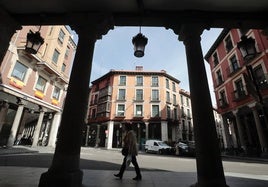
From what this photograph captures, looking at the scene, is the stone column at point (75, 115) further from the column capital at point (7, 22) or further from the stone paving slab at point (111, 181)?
the column capital at point (7, 22)

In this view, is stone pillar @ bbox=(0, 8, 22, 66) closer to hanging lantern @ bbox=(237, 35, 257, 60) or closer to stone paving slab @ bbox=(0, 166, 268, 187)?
stone paving slab @ bbox=(0, 166, 268, 187)

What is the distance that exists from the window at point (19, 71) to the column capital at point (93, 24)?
14814mm

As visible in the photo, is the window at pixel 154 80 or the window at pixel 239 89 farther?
the window at pixel 154 80

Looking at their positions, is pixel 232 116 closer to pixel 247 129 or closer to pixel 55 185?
pixel 247 129

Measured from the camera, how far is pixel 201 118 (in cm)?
320

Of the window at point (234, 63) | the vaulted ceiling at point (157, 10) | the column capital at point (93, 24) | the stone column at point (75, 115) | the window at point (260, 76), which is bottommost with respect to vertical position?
the stone column at point (75, 115)

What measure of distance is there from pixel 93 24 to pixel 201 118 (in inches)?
121

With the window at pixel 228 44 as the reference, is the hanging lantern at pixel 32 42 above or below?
below

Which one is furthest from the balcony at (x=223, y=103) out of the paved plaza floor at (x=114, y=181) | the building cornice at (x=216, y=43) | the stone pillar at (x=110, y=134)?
the stone pillar at (x=110, y=134)

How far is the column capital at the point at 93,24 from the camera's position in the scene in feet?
12.7

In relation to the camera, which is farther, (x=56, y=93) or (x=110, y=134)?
(x=110, y=134)

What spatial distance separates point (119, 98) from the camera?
34.9m

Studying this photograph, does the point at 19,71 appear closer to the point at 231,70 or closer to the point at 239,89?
the point at 231,70

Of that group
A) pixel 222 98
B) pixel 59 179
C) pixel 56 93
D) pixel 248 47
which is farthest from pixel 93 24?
pixel 222 98
